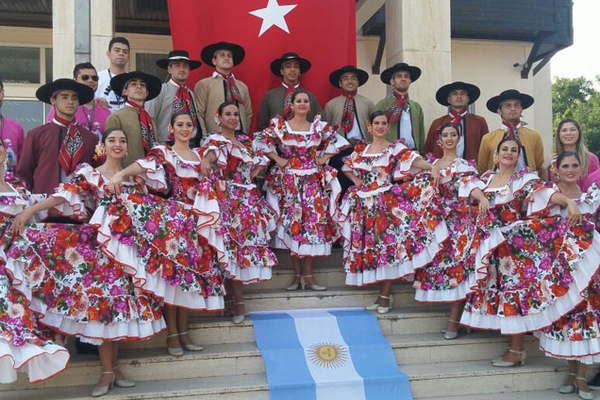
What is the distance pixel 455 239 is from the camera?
15.6 feet

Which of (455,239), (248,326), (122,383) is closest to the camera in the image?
(122,383)

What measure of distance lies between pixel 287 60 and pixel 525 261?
3.12 m

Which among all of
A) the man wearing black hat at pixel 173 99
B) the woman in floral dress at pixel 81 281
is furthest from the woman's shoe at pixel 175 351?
the man wearing black hat at pixel 173 99

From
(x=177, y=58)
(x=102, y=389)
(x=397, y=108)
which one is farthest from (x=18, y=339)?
(x=397, y=108)

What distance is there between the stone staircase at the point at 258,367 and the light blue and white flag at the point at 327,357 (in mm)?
108

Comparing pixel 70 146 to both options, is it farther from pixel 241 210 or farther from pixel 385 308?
pixel 385 308

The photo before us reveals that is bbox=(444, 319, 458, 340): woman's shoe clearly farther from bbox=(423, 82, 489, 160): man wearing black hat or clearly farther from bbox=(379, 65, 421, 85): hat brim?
bbox=(379, 65, 421, 85): hat brim

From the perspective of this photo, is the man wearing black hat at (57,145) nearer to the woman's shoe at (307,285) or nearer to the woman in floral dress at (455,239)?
the woman's shoe at (307,285)

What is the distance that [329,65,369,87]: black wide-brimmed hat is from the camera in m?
6.04

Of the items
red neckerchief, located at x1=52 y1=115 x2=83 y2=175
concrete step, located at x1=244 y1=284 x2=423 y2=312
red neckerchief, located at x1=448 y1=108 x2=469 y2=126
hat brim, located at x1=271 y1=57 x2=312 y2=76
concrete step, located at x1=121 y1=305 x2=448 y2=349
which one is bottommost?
concrete step, located at x1=121 y1=305 x2=448 y2=349

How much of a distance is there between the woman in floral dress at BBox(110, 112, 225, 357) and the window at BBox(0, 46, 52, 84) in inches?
234

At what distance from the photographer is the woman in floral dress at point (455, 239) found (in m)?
4.44

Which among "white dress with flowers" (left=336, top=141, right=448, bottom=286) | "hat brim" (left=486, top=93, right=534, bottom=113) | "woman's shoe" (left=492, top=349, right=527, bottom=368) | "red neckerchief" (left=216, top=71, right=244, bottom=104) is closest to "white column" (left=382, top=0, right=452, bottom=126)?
"hat brim" (left=486, top=93, right=534, bottom=113)

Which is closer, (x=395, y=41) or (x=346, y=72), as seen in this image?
(x=346, y=72)
